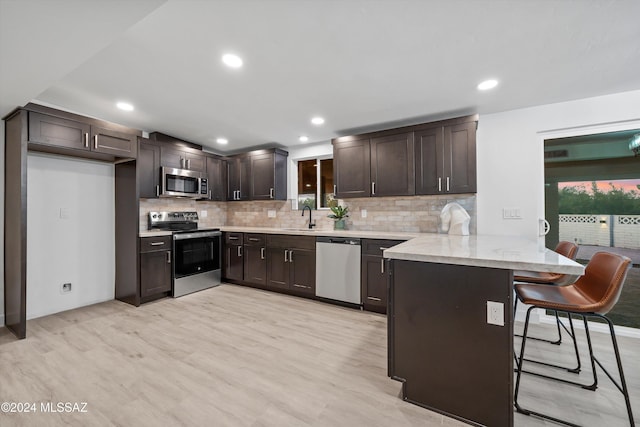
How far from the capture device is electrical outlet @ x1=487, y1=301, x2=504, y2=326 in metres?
1.39

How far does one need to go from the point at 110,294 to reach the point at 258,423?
3.29 metres

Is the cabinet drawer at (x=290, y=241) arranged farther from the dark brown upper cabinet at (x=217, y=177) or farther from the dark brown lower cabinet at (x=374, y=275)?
the dark brown upper cabinet at (x=217, y=177)

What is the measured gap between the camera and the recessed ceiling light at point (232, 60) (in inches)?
78.5

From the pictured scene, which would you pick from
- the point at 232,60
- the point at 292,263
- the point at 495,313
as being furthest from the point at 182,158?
the point at 495,313

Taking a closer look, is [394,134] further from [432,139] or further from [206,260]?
[206,260]

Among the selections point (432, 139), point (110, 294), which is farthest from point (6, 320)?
point (432, 139)

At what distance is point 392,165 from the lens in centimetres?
343

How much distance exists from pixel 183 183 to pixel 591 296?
14.8 feet

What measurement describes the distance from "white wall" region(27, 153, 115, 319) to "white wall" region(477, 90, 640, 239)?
191 inches

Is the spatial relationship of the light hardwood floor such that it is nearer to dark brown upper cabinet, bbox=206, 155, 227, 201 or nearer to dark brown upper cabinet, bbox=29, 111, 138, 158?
dark brown upper cabinet, bbox=29, 111, 138, 158

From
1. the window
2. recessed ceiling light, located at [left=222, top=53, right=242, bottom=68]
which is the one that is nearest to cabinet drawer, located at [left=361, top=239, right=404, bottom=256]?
the window

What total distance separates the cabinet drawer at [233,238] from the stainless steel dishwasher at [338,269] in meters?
1.45

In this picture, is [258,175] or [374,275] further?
[258,175]

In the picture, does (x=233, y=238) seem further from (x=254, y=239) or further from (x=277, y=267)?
(x=277, y=267)
